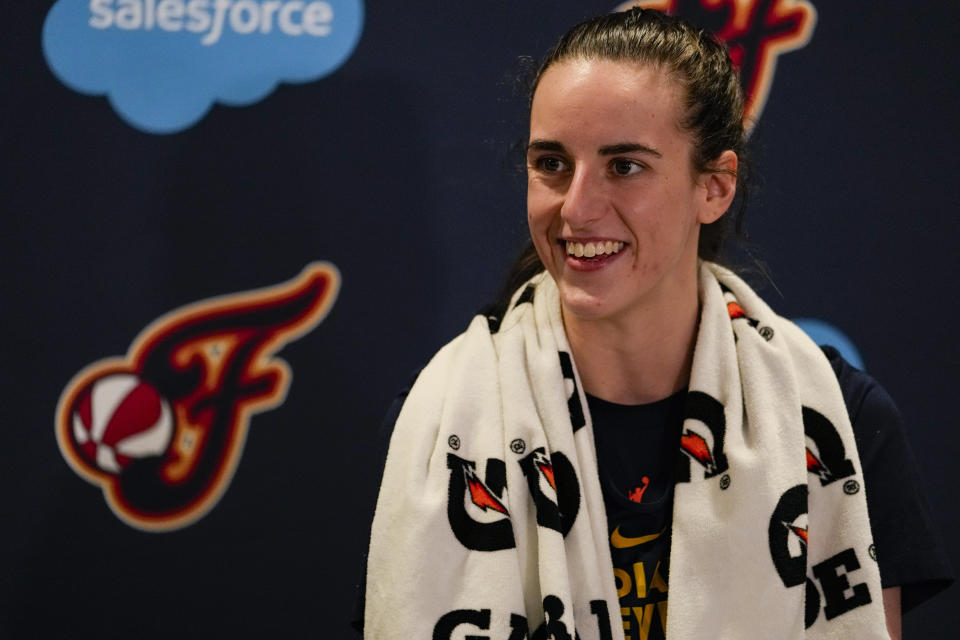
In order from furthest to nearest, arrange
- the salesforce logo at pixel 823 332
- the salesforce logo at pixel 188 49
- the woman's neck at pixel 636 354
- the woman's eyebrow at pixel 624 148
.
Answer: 1. the salesforce logo at pixel 823 332
2. the salesforce logo at pixel 188 49
3. the woman's neck at pixel 636 354
4. the woman's eyebrow at pixel 624 148

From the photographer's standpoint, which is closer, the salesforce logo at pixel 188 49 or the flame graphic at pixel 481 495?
the flame graphic at pixel 481 495

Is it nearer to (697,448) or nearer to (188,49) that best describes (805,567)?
(697,448)

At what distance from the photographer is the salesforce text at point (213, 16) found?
1.37 metres

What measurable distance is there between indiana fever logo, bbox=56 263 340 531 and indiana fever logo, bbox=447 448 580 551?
461 mm

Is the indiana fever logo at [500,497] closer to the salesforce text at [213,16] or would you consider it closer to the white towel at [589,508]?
the white towel at [589,508]

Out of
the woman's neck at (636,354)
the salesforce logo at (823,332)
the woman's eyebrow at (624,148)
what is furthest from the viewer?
the salesforce logo at (823,332)

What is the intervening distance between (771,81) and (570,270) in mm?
639

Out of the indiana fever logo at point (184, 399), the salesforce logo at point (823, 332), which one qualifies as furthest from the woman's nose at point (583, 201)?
the salesforce logo at point (823, 332)

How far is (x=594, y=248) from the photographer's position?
100 cm

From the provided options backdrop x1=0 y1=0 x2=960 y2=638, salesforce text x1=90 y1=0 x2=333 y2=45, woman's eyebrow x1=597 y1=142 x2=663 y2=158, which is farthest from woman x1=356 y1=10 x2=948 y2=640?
salesforce text x1=90 y1=0 x2=333 y2=45

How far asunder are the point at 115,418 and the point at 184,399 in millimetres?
96

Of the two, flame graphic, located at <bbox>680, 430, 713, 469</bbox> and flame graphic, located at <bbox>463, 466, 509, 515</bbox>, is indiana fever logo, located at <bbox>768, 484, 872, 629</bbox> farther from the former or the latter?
flame graphic, located at <bbox>463, 466, 509, 515</bbox>

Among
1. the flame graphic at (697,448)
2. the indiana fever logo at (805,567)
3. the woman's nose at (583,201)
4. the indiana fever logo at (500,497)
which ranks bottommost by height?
the indiana fever logo at (805,567)

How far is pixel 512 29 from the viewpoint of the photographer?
4.72 ft
